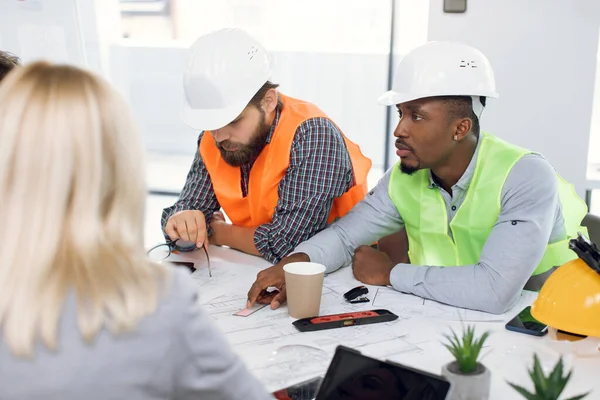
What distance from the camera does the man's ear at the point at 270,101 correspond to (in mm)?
2082

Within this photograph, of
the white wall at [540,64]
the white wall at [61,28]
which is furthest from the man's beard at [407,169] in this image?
the white wall at [61,28]

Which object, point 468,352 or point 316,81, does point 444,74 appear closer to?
point 468,352

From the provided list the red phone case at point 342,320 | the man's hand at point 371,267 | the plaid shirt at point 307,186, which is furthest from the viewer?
the plaid shirt at point 307,186

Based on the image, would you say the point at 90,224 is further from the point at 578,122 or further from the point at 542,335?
the point at 578,122

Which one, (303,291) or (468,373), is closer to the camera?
(468,373)

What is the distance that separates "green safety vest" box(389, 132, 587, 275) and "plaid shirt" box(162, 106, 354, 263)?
19 cm

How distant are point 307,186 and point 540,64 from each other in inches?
78.3

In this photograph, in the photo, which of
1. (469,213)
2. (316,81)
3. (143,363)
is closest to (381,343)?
(469,213)

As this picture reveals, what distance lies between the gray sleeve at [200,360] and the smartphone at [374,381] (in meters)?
0.22

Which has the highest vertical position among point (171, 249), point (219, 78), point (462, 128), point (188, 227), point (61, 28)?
point (61, 28)

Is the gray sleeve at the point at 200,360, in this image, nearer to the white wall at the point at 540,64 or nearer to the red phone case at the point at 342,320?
the red phone case at the point at 342,320

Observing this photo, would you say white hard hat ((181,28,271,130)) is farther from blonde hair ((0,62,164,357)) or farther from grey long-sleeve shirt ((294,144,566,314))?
blonde hair ((0,62,164,357))

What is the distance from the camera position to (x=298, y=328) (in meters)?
1.46

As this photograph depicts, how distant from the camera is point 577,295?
1346mm
